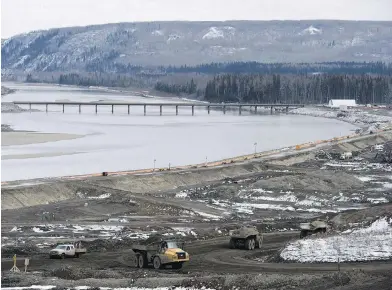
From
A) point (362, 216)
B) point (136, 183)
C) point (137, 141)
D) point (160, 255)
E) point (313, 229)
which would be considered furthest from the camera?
point (137, 141)

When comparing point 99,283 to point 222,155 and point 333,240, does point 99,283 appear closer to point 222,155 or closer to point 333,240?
point 333,240

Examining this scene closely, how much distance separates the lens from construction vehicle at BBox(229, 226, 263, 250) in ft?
137

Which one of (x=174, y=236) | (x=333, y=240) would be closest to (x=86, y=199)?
(x=174, y=236)

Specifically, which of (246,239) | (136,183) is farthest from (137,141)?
(246,239)

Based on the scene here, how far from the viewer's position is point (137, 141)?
408 ft

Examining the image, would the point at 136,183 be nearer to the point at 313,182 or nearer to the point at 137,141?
the point at 313,182

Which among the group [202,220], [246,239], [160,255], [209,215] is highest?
[160,255]

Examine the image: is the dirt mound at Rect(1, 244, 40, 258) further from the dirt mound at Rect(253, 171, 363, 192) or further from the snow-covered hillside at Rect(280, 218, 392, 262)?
the dirt mound at Rect(253, 171, 363, 192)

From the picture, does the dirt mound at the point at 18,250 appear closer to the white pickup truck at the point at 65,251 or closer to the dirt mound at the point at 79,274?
the white pickup truck at the point at 65,251

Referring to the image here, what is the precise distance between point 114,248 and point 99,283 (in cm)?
1043

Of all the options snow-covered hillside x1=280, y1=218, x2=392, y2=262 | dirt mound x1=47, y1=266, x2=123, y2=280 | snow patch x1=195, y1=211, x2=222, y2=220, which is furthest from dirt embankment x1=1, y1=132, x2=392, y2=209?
snow-covered hillside x1=280, y1=218, x2=392, y2=262

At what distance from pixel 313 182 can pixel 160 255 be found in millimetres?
38397

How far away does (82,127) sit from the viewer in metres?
153

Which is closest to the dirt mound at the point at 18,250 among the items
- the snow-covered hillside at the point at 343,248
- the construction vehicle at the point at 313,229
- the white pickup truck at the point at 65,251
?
the white pickup truck at the point at 65,251
